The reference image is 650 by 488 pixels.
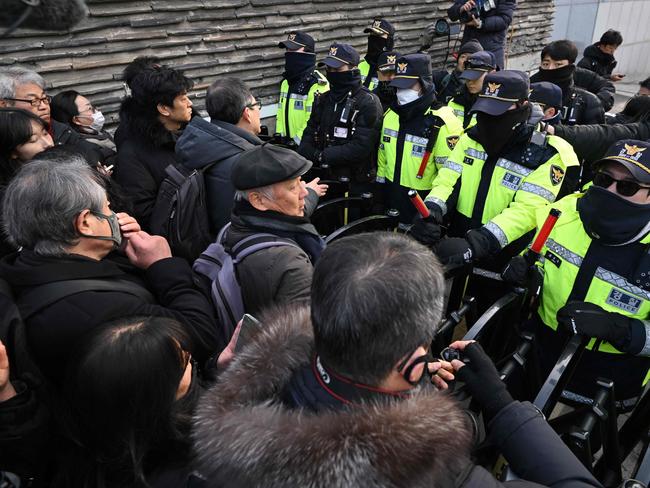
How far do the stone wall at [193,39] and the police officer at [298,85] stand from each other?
1.81 feet

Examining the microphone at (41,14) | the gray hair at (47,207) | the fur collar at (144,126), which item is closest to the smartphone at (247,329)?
the gray hair at (47,207)

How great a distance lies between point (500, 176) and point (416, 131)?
1206 millimetres

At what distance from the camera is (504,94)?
10.1 ft

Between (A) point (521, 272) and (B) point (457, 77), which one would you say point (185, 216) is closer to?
(A) point (521, 272)

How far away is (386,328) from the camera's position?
1.04 metres

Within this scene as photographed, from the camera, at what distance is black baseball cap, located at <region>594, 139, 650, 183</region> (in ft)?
6.82

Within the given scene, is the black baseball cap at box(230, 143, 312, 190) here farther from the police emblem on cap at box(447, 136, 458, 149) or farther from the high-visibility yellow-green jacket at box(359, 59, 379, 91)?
the high-visibility yellow-green jacket at box(359, 59, 379, 91)

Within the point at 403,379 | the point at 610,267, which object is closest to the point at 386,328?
the point at 403,379

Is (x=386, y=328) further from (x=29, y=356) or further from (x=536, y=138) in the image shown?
(x=536, y=138)

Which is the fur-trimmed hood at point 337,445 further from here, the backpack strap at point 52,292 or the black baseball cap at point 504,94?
the black baseball cap at point 504,94

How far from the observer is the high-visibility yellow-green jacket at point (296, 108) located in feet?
18.9

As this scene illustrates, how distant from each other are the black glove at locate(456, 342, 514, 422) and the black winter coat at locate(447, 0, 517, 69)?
24.4 ft

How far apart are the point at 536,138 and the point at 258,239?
211cm

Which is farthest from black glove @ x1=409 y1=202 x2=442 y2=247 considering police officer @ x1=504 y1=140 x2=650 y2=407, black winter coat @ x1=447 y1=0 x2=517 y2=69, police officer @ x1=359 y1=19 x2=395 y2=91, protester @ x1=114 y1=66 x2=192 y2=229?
black winter coat @ x1=447 y1=0 x2=517 y2=69
